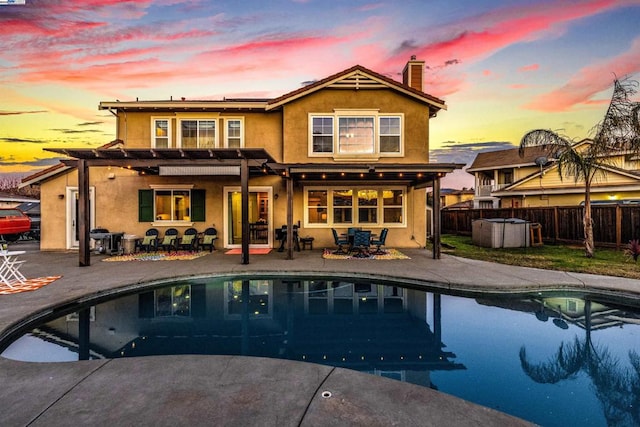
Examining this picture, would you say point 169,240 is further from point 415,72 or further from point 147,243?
point 415,72

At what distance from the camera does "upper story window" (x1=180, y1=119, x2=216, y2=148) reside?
12.7 meters

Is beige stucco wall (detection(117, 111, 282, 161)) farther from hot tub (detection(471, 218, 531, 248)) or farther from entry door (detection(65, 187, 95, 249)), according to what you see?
hot tub (detection(471, 218, 531, 248))

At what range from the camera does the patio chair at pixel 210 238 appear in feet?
39.1

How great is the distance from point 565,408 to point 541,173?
21286 mm

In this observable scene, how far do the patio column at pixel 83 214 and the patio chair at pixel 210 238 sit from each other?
12.5 ft

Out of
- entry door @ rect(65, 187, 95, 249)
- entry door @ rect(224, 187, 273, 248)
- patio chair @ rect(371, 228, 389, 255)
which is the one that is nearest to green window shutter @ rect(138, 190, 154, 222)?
entry door @ rect(65, 187, 95, 249)

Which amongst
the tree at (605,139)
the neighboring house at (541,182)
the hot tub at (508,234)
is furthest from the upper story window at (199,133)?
the neighboring house at (541,182)

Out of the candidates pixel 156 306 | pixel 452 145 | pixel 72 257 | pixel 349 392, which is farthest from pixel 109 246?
pixel 452 145

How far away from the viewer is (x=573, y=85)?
14883 mm

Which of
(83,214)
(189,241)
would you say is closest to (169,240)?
(189,241)

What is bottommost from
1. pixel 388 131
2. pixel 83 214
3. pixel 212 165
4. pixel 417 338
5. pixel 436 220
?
pixel 417 338

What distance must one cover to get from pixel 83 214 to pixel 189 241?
11.9 ft

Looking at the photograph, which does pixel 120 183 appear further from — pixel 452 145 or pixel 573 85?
pixel 452 145

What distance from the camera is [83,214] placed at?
9.04m
